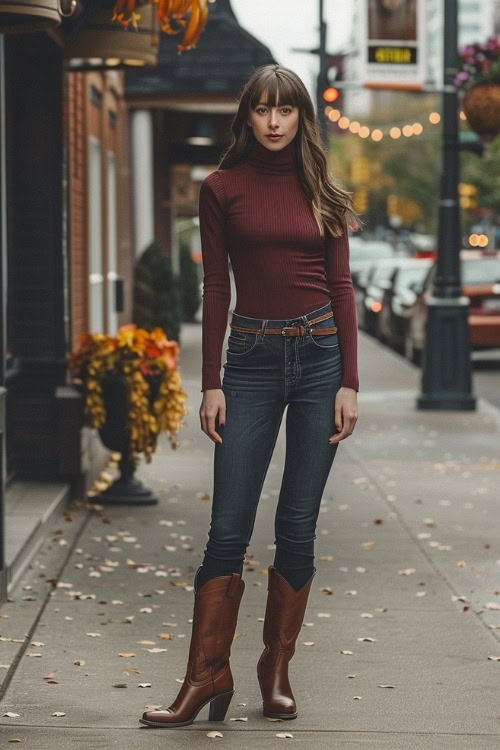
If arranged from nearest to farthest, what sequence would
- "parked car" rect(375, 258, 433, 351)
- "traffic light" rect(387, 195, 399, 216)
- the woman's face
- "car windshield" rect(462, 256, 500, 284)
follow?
the woman's face < "car windshield" rect(462, 256, 500, 284) < "parked car" rect(375, 258, 433, 351) < "traffic light" rect(387, 195, 399, 216)

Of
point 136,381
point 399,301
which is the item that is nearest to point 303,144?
point 136,381

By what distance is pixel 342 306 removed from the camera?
4.88 meters

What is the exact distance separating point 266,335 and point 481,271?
1606cm

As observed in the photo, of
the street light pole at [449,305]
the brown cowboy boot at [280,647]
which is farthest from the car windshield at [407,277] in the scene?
the brown cowboy boot at [280,647]

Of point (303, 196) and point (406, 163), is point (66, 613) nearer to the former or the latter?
point (303, 196)

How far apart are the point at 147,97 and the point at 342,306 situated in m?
12.8

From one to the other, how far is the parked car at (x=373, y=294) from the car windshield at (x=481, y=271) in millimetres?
5984

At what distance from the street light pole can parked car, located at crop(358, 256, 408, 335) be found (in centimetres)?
1134

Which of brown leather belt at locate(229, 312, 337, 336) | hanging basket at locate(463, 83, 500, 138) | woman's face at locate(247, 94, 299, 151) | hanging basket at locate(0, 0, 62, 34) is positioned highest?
hanging basket at locate(463, 83, 500, 138)

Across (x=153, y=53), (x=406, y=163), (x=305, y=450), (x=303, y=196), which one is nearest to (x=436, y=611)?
(x=305, y=450)

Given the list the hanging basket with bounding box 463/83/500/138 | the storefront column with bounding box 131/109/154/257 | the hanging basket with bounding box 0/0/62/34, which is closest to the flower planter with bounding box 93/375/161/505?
the hanging basket with bounding box 0/0/62/34

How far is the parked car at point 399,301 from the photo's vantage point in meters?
23.3

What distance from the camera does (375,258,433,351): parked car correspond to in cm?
2327

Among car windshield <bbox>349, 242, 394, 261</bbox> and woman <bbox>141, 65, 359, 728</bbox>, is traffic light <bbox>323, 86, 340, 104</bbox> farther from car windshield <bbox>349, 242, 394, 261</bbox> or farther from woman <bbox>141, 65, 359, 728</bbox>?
woman <bbox>141, 65, 359, 728</bbox>
